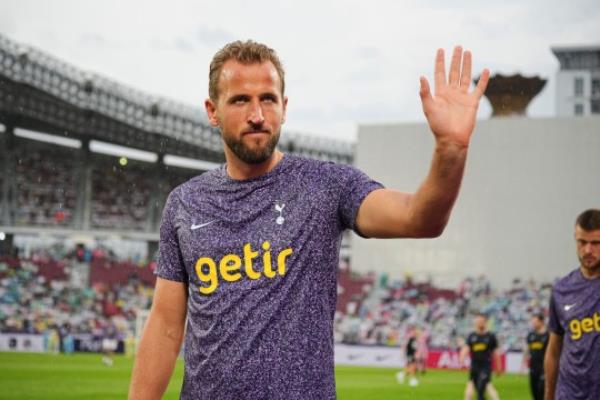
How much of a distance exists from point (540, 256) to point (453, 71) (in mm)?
36067

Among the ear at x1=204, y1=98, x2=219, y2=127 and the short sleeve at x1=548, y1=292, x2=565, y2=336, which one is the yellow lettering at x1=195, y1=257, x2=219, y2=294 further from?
the short sleeve at x1=548, y1=292, x2=565, y2=336

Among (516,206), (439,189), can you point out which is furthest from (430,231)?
(516,206)

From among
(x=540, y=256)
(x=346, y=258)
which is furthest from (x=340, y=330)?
(x=346, y=258)

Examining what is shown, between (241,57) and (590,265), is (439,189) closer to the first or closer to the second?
(241,57)

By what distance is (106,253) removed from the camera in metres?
41.0

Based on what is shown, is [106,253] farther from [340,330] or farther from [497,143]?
[497,143]

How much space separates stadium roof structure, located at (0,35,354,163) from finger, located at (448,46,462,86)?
38.2 m

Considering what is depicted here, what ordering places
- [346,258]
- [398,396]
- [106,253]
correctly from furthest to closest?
[346,258], [106,253], [398,396]

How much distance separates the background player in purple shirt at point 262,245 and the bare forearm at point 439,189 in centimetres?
14

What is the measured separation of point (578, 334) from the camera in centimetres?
548

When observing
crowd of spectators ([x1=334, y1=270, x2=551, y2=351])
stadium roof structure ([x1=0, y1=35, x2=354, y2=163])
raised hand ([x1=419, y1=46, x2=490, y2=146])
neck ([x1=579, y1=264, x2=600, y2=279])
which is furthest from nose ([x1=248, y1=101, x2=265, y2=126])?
stadium roof structure ([x1=0, y1=35, x2=354, y2=163])

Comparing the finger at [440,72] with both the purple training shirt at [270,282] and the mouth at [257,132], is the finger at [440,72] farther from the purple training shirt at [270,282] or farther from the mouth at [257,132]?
the mouth at [257,132]

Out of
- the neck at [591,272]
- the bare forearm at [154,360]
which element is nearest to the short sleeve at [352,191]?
the bare forearm at [154,360]

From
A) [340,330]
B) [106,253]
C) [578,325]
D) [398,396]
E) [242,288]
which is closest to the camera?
[242,288]
